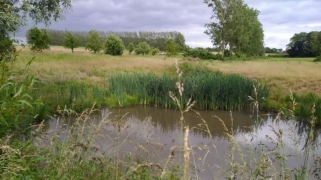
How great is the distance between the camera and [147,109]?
37.5 ft

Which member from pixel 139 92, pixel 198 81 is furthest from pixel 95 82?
pixel 198 81

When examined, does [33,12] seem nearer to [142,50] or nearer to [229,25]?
[229,25]

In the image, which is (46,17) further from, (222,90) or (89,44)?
(89,44)

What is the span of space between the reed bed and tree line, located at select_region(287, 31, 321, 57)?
45.2 meters

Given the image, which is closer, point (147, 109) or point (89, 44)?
Result: point (147, 109)

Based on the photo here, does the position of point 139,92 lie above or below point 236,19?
below

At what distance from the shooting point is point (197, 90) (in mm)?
10703

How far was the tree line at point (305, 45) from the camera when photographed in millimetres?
53375

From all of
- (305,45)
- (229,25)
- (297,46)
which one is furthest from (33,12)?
(297,46)

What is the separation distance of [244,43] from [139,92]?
94.3 feet

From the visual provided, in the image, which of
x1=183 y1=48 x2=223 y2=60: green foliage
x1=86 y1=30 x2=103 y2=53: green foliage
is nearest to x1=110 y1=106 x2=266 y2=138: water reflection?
x1=183 y1=48 x2=223 y2=60: green foliage

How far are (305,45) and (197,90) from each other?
5587 centimetres

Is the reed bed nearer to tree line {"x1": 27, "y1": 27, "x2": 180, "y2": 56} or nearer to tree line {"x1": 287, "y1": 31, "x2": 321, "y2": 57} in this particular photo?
tree line {"x1": 27, "y1": 27, "x2": 180, "y2": 56}

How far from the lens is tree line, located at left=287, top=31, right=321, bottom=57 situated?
5338 centimetres
